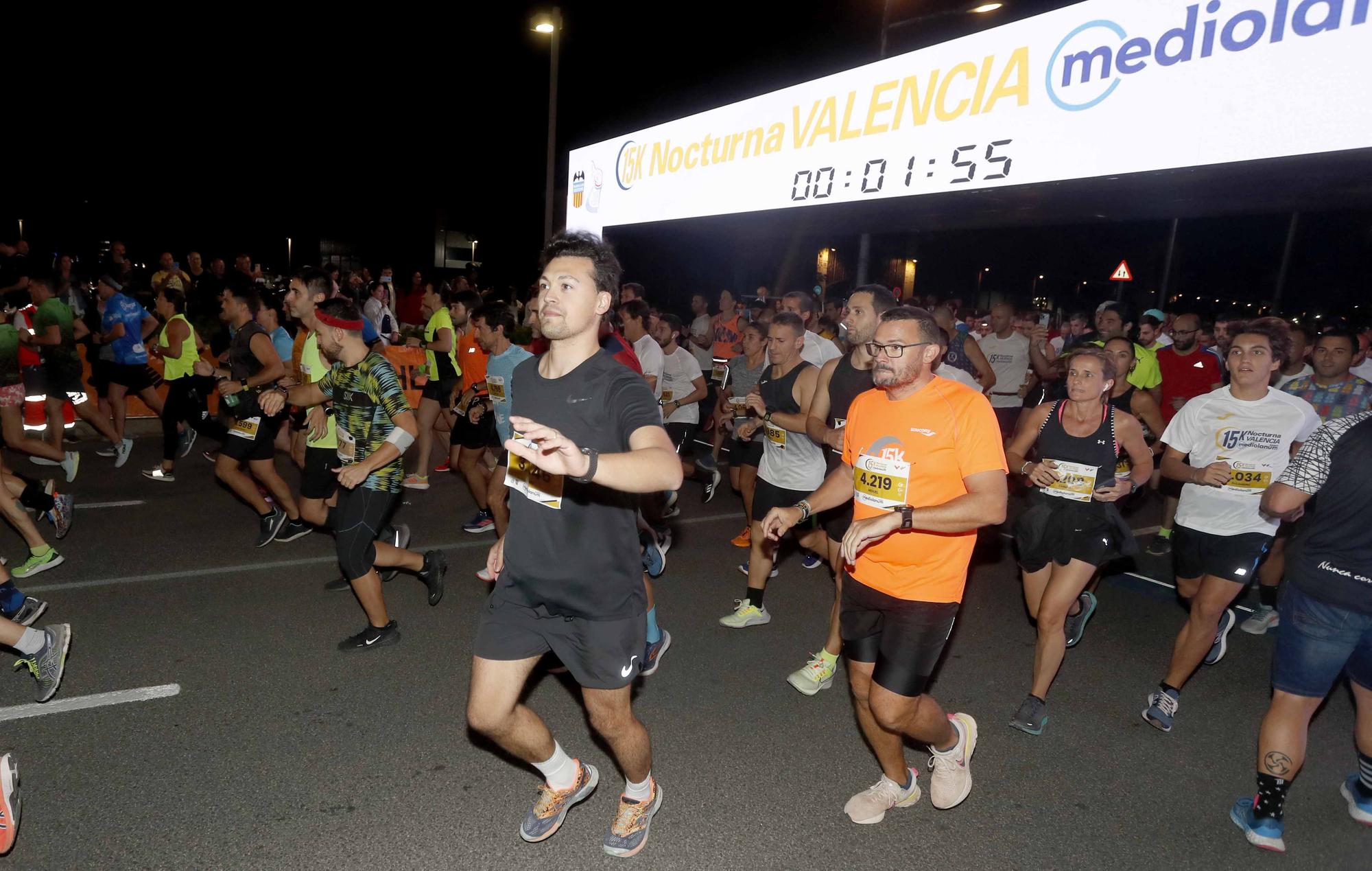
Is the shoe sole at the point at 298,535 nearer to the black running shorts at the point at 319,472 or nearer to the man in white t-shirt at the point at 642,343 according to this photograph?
the black running shorts at the point at 319,472

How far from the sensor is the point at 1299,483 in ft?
10.3

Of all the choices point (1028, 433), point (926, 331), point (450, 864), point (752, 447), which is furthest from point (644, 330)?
point (450, 864)

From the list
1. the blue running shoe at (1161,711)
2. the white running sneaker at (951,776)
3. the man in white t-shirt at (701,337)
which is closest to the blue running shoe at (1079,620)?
the blue running shoe at (1161,711)

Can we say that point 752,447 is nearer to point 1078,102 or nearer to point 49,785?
point 1078,102

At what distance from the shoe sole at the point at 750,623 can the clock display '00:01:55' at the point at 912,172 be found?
359cm

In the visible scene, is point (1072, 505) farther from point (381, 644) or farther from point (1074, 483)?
point (381, 644)

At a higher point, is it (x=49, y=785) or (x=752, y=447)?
(x=752, y=447)

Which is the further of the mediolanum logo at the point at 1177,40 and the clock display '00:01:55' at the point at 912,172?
the clock display '00:01:55' at the point at 912,172

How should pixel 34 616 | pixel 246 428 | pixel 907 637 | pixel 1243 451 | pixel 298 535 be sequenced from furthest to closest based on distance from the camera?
pixel 298 535
pixel 246 428
pixel 34 616
pixel 1243 451
pixel 907 637

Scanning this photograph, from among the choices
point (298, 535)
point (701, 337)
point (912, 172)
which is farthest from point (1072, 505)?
point (701, 337)

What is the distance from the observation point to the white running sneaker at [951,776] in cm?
333

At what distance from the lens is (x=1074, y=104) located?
542 centimetres

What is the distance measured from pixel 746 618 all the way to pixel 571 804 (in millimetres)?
2302

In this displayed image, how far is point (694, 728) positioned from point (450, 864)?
1384mm
